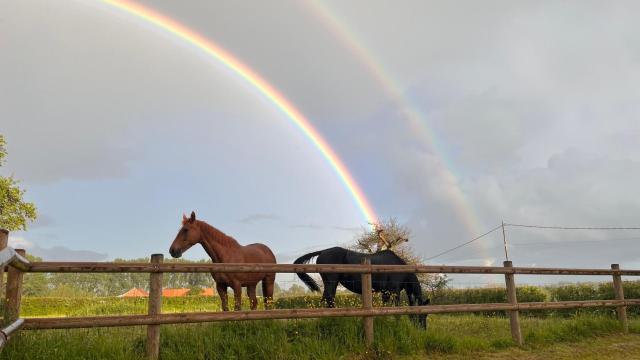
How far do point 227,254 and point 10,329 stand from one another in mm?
5141

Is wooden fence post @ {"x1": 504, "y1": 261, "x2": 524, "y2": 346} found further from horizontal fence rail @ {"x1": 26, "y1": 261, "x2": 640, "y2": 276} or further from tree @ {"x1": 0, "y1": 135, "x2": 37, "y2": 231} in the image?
tree @ {"x1": 0, "y1": 135, "x2": 37, "y2": 231}

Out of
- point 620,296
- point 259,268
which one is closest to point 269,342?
point 259,268

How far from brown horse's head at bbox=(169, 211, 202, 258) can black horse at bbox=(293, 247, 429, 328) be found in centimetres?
294

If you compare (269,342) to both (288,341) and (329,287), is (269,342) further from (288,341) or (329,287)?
(329,287)

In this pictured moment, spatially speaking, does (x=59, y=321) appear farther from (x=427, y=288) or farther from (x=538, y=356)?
(x=427, y=288)

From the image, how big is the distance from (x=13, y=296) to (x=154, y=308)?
5.07 feet

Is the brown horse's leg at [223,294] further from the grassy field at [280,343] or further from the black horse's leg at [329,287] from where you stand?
the black horse's leg at [329,287]

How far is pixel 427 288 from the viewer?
25.8 metres

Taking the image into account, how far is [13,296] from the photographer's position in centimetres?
501

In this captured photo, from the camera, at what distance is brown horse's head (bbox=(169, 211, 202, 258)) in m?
8.59

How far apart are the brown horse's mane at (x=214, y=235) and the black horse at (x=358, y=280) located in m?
2.25

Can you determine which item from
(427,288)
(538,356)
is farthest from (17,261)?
(427,288)

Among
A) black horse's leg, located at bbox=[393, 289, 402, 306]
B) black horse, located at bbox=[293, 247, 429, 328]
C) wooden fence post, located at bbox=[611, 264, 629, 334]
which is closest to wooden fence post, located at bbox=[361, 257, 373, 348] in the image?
black horse, located at bbox=[293, 247, 429, 328]

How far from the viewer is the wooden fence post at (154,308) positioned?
212 inches
